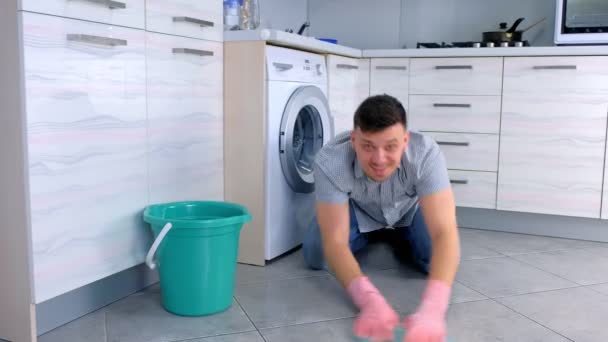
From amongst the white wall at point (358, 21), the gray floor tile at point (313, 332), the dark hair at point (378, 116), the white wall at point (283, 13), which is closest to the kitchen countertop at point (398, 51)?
the white wall at point (283, 13)

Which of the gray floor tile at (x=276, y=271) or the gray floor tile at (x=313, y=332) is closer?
the gray floor tile at (x=313, y=332)

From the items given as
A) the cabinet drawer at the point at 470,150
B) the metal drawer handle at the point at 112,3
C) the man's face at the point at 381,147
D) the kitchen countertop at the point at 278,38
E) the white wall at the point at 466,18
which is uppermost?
the white wall at the point at 466,18

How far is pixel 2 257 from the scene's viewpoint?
1613 millimetres

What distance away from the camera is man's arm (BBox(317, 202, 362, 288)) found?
4.52 feet

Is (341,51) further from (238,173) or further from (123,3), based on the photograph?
(123,3)

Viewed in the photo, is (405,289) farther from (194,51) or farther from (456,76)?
(456,76)

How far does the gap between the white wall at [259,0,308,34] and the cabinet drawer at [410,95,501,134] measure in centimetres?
91

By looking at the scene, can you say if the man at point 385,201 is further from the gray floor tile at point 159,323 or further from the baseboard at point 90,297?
the baseboard at point 90,297

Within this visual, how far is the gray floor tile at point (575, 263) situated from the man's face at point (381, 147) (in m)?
1.27

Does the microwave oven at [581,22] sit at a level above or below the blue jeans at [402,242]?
above

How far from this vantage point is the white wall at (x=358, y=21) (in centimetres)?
369

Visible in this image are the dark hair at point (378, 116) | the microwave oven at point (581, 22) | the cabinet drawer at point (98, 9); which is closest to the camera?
the dark hair at point (378, 116)

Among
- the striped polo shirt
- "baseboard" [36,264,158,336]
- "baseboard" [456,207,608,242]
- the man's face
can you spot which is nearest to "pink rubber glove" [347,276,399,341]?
the man's face

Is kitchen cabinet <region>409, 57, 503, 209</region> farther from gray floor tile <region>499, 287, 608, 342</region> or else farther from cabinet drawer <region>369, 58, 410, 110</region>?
gray floor tile <region>499, 287, 608, 342</region>
